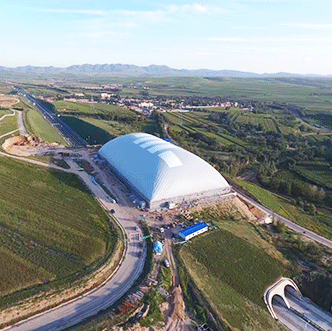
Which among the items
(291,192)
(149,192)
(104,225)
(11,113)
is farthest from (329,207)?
(11,113)

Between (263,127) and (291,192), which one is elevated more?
(263,127)

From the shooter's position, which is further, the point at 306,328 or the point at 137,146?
the point at 137,146

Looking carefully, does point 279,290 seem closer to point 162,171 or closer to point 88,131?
point 162,171

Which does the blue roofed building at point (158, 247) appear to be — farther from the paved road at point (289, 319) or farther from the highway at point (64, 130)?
the highway at point (64, 130)

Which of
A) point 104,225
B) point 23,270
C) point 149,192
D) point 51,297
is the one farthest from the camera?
point 149,192

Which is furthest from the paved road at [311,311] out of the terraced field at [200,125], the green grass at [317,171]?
the terraced field at [200,125]

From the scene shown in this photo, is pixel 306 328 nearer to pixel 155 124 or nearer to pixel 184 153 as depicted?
pixel 184 153
